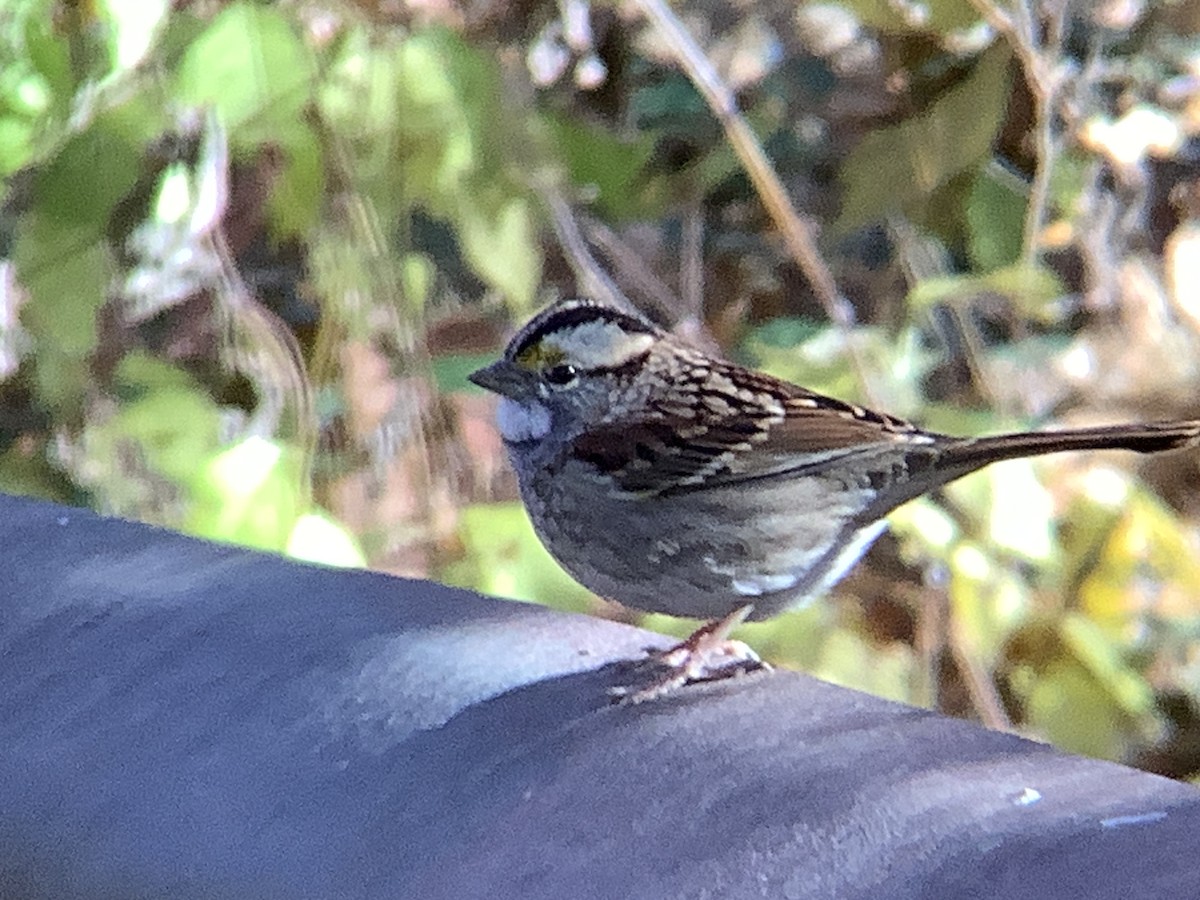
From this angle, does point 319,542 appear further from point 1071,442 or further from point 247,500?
point 1071,442

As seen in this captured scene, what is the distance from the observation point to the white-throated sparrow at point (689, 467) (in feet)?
5.46

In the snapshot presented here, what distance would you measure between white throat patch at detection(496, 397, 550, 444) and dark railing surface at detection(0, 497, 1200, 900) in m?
0.61

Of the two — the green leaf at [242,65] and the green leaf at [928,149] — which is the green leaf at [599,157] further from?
the green leaf at [242,65]

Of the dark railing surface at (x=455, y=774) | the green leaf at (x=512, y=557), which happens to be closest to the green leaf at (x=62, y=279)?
the green leaf at (x=512, y=557)

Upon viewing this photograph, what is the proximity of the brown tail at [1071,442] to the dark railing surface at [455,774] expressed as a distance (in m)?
0.41

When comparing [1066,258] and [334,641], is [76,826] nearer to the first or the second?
[334,641]

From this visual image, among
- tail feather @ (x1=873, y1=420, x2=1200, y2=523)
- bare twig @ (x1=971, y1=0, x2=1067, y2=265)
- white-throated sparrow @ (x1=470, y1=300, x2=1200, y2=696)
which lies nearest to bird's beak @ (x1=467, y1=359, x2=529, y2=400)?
white-throated sparrow @ (x1=470, y1=300, x2=1200, y2=696)

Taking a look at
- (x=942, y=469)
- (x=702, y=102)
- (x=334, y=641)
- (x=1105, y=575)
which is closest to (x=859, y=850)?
(x=334, y=641)

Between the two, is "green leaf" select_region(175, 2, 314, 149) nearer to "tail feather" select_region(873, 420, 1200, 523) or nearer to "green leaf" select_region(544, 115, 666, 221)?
"green leaf" select_region(544, 115, 666, 221)

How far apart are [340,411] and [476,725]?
1.72 m

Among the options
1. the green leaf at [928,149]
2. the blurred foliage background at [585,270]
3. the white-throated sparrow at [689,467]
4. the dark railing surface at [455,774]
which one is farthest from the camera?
the green leaf at [928,149]

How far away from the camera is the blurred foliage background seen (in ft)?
6.85

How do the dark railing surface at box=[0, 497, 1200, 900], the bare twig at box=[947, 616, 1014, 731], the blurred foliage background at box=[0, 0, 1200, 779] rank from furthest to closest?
the bare twig at box=[947, 616, 1014, 731] < the blurred foliage background at box=[0, 0, 1200, 779] < the dark railing surface at box=[0, 497, 1200, 900]

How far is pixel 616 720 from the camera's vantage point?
1.05 meters
